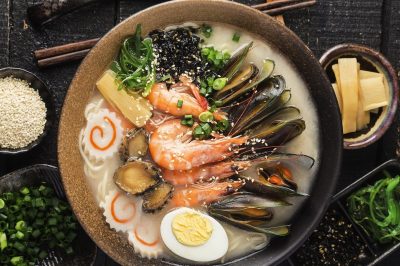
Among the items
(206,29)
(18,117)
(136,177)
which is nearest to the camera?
(136,177)

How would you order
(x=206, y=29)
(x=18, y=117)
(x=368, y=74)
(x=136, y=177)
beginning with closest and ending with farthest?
1. (x=136, y=177)
2. (x=206, y=29)
3. (x=18, y=117)
4. (x=368, y=74)

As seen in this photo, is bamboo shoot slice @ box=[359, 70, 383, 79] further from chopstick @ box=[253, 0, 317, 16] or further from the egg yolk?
the egg yolk

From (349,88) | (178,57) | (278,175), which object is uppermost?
(178,57)

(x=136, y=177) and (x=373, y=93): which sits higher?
(x=373, y=93)

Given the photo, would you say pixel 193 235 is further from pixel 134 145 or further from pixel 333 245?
pixel 333 245

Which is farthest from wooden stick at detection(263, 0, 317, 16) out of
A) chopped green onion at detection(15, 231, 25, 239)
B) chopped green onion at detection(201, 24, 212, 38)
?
chopped green onion at detection(15, 231, 25, 239)

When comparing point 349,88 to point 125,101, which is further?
point 349,88

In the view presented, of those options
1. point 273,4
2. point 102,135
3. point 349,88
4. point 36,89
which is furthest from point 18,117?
point 349,88
